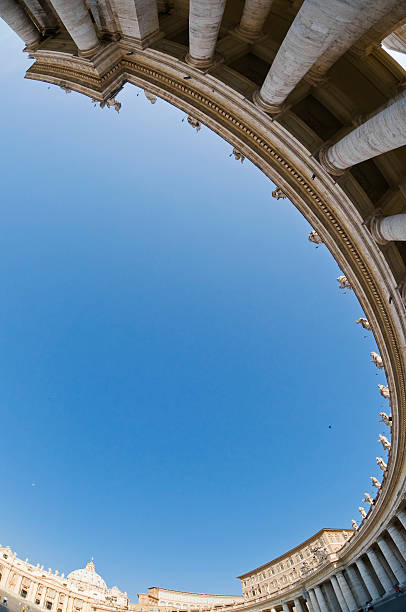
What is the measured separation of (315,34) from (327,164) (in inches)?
159

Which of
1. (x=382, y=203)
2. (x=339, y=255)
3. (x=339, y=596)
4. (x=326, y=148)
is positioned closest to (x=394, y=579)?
(x=339, y=596)

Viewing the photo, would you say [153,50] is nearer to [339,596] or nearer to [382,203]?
[382,203]

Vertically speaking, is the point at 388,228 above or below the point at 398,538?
below

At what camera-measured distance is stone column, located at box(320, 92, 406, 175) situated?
751cm

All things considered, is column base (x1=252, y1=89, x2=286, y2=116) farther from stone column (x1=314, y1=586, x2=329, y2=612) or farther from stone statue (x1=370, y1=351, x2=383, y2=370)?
stone column (x1=314, y1=586, x2=329, y2=612)

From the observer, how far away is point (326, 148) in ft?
36.9

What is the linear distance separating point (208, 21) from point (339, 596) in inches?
1749

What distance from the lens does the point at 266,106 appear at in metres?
11.1

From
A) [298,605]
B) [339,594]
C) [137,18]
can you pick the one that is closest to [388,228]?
[137,18]

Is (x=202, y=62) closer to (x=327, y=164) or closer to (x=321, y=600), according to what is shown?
(x=327, y=164)

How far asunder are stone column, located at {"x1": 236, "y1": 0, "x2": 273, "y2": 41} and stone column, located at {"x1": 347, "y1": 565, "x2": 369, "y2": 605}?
1655 inches

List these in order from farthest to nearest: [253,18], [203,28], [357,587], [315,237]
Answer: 1. [357,587]
2. [315,237]
3. [253,18]
4. [203,28]

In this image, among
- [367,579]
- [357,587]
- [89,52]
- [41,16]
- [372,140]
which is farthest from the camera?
[357,587]

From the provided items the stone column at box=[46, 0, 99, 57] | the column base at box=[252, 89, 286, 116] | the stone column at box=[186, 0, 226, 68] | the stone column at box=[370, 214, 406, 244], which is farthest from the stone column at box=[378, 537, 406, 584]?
the stone column at box=[46, 0, 99, 57]
